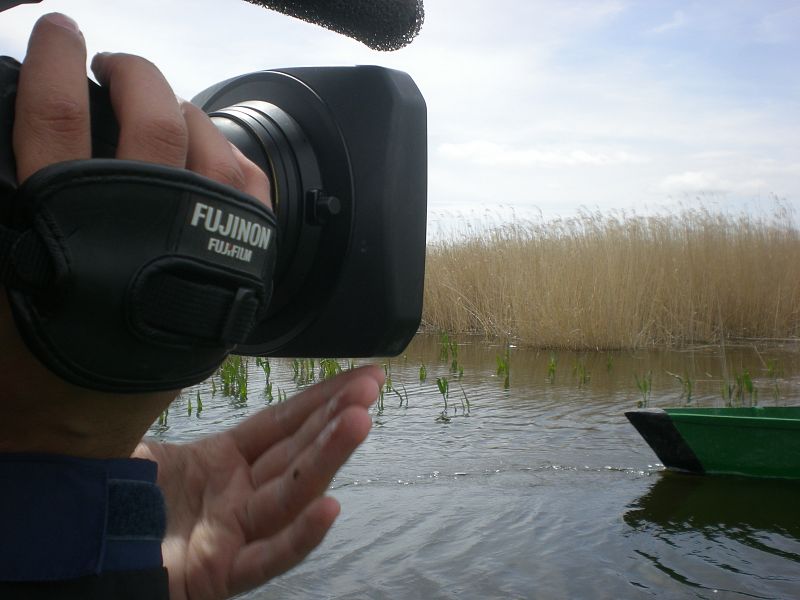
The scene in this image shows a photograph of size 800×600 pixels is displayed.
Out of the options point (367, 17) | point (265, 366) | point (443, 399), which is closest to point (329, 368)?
point (265, 366)

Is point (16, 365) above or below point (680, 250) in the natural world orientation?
below

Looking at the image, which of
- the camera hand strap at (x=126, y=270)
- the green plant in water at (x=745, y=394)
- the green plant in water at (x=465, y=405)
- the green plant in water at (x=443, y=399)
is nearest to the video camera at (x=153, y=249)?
the camera hand strap at (x=126, y=270)

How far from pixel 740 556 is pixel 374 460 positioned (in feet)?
5.20

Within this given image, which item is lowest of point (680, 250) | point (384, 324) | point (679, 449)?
point (679, 449)

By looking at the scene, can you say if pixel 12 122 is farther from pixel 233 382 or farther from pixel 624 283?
pixel 624 283

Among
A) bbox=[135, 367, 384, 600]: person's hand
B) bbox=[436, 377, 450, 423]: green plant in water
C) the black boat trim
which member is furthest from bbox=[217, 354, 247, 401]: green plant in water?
bbox=[135, 367, 384, 600]: person's hand

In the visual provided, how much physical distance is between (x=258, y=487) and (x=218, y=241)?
372 millimetres

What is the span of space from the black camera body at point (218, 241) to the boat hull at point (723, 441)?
299 centimetres

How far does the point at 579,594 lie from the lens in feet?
8.19

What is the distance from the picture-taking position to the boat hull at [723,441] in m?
3.52

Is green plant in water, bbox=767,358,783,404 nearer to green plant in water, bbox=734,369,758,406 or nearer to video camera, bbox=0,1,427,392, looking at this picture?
green plant in water, bbox=734,369,758,406

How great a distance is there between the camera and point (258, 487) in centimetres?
90

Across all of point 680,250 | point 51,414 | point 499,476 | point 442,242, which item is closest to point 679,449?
point 499,476

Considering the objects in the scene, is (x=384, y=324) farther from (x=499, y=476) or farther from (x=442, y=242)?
(x=442, y=242)
